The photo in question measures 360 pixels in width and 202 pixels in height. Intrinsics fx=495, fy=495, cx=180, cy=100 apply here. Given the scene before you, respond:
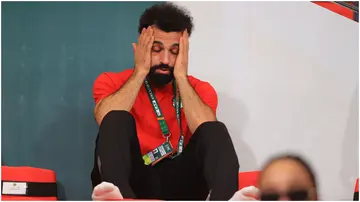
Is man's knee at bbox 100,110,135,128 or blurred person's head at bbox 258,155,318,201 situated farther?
man's knee at bbox 100,110,135,128

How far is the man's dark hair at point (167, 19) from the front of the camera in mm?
1303

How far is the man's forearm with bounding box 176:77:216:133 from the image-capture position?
1179 mm

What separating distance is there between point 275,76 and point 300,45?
125 millimetres

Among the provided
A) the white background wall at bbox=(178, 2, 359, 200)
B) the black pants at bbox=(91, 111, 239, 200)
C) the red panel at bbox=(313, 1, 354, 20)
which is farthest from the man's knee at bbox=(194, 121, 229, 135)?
the red panel at bbox=(313, 1, 354, 20)

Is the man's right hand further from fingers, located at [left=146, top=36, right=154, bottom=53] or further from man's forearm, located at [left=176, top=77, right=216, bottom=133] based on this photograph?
man's forearm, located at [left=176, top=77, right=216, bottom=133]

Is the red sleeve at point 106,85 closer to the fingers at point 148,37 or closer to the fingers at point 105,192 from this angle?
the fingers at point 148,37

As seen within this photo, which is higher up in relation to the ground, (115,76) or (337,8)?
(337,8)

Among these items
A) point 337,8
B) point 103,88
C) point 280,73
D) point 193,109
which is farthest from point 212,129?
point 337,8

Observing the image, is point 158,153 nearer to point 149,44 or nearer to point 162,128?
point 162,128

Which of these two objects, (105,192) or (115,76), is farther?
(115,76)

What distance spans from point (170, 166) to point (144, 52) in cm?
30

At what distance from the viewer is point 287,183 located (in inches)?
31.7

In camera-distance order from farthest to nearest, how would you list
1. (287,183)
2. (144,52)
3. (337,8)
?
(337,8), (144,52), (287,183)

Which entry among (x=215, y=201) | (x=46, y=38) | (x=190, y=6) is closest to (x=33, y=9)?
(x=46, y=38)
